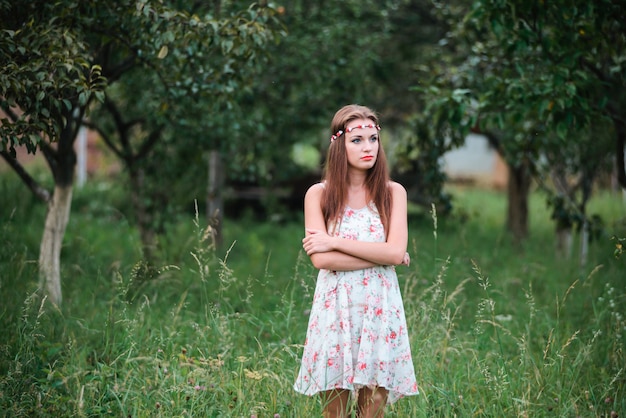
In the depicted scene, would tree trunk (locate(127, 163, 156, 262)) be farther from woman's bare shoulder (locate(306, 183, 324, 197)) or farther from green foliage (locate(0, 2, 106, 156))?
woman's bare shoulder (locate(306, 183, 324, 197))

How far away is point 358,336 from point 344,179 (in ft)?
2.35

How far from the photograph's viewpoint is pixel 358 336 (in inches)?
121

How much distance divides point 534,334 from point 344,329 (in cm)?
233

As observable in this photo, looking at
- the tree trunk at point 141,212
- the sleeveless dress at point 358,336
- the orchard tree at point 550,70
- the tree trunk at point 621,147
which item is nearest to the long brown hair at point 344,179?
the sleeveless dress at point 358,336

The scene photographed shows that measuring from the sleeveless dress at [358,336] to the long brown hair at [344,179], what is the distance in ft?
0.45

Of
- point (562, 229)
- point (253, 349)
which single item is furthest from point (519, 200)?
point (253, 349)

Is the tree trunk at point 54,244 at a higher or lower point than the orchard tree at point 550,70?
lower

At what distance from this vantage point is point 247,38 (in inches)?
Answer: 173

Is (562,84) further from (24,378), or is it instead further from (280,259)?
(280,259)

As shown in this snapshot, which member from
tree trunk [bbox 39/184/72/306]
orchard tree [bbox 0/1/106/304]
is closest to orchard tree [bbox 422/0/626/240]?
orchard tree [bbox 0/1/106/304]

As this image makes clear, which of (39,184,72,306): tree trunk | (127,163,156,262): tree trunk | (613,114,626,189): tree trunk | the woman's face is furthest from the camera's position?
(127,163,156,262): tree trunk

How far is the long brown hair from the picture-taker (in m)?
3.20

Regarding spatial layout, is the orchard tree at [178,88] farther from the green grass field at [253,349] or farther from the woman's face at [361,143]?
the woman's face at [361,143]

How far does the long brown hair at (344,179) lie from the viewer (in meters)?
3.20
